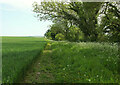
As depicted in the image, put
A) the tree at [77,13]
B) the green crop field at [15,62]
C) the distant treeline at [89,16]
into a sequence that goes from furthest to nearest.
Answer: the tree at [77,13], the distant treeline at [89,16], the green crop field at [15,62]

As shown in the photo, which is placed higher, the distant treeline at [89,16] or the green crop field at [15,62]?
the distant treeline at [89,16]

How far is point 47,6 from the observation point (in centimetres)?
2514

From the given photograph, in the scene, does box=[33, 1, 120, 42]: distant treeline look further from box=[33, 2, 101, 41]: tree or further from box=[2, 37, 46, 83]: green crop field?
box=[2, 37, 46, 83]: green crop field

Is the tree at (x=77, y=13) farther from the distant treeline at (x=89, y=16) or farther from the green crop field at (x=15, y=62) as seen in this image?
the green crop field at (x=15, y=62)

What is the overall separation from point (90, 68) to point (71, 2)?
20523 mm

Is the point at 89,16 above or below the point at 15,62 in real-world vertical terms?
above

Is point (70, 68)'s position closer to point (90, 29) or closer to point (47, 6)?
point (90, 29)

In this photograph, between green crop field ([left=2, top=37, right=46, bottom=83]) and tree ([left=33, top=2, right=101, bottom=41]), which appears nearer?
green crop field ([left=2, top=37, right=46, bottom=83])

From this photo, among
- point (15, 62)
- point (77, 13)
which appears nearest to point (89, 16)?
point (77, 13)

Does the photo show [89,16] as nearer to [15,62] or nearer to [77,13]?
[77,13]

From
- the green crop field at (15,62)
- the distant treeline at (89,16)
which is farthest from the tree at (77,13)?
the green crop field at (15,62)

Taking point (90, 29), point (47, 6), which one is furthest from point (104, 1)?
point (47, 6)

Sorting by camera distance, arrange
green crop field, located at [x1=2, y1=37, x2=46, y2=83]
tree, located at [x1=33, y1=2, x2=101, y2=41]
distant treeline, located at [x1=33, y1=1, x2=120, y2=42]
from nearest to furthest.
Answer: green crop field, located at [x1=2, y1=37, x2=46, y2=83]
distant treeline, located at [x1=33, y1=1, x2=120, y2=42]
tree, located at [x1=33, y1=2, x2=101, y2=41]

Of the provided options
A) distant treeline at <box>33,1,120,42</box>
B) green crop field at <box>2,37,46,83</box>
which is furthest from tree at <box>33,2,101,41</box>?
green crop field at <box>2,37,46,83</box>
